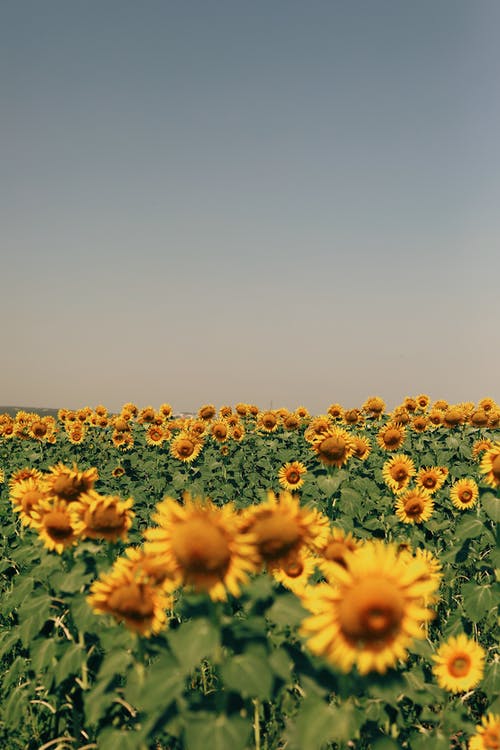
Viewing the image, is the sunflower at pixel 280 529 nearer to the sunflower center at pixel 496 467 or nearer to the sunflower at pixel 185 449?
the sunflower center at pixel 496 467

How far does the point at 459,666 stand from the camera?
14.5 feet

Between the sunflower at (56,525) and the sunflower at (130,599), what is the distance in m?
0.89

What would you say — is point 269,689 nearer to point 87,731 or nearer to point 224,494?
point 87,731

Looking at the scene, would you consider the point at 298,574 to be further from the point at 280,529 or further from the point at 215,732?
the point at 215,732

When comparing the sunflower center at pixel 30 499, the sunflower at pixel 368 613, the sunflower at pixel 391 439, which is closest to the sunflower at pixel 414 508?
the sunflower at pixel 391 439

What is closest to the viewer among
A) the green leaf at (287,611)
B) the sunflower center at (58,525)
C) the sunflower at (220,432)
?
the green leaf at (287,611)

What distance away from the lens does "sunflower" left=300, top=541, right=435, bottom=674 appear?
2506mm

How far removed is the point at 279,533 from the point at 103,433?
17.5m

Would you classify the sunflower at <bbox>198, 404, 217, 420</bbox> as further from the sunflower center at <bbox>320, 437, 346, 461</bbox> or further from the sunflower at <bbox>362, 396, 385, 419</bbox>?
the sunflower center at <bbox>320, 437, 346, 461</bbox>

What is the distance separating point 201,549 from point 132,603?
0.67m

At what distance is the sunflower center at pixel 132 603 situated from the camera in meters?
3.00

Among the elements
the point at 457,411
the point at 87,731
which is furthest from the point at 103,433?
the point at 87,731

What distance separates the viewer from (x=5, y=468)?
625 inches

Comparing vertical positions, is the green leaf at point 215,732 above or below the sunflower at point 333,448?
below
